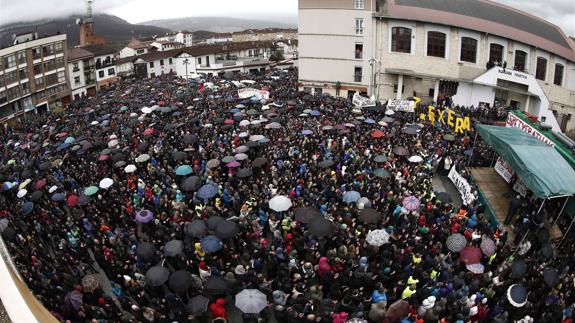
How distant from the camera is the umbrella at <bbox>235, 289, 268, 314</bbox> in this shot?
8.89m

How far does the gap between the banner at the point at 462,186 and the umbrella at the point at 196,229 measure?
912 cm

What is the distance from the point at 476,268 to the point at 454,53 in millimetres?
25053

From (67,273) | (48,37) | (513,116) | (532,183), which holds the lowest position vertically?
(67,273)

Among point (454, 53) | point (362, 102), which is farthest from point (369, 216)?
point (454, 53)

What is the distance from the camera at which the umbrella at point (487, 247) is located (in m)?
10.7

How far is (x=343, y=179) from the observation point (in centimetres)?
1499

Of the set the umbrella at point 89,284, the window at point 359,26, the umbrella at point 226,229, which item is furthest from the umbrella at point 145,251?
the window at point 359,26

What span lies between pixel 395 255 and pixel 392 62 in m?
26.0

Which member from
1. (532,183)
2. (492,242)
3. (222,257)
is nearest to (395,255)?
(492,242)

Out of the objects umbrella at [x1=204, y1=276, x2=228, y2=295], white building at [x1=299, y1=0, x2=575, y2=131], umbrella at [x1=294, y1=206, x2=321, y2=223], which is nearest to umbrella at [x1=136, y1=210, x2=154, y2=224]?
umbrella at [x1=204, y1=276, x2=228, y2=295]

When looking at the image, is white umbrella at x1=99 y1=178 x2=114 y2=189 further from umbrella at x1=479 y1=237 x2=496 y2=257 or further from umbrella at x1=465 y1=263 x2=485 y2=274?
umbrella at x1=479 y1=237 x2=496 y2=257

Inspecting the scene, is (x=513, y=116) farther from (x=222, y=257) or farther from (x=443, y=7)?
(x=443, y=7)

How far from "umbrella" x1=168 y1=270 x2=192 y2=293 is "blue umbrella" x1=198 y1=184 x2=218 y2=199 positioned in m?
4.07

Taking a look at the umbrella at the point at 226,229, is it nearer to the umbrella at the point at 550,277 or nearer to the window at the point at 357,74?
the umbrella at the point at 550,277
